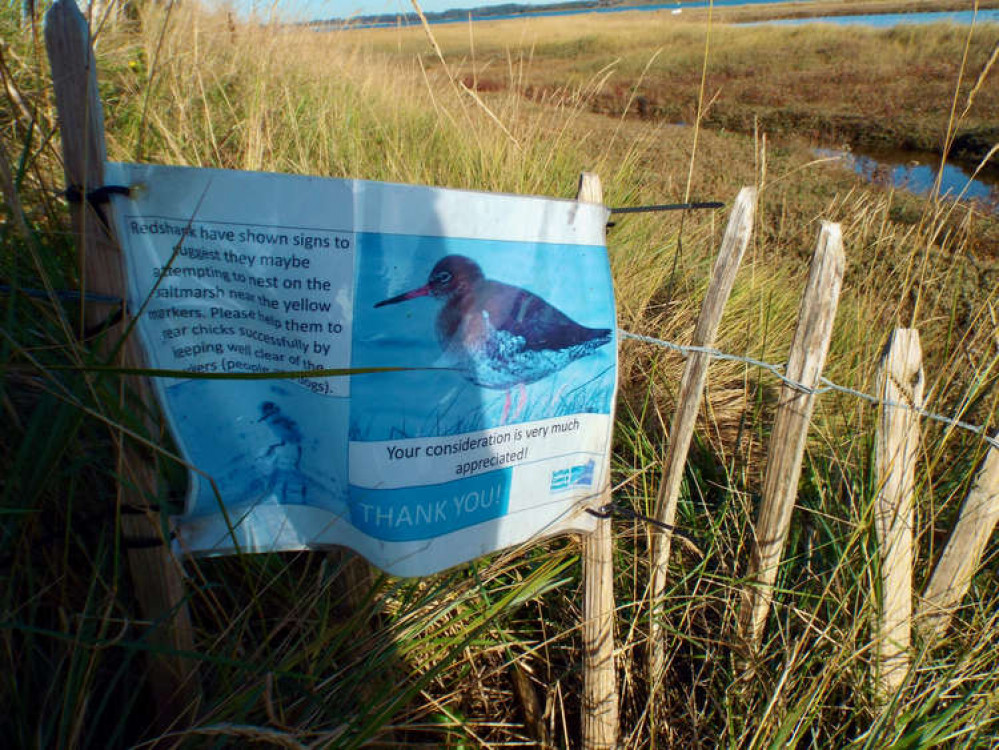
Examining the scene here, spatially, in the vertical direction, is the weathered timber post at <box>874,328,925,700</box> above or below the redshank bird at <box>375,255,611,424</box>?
below

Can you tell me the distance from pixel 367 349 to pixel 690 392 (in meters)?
0.79

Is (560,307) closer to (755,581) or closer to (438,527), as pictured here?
(438,527)

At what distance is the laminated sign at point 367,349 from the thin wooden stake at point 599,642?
0.75 ft

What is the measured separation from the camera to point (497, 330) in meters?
1.12

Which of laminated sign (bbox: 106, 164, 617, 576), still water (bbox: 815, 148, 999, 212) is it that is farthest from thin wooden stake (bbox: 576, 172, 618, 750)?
still water (bbox: 815, 148, 999, 212)

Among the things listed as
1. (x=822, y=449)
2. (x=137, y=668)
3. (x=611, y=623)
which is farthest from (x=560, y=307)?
(x=822, y=449)

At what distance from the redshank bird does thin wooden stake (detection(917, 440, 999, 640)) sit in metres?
1.04

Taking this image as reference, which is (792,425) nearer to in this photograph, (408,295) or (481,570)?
(481,570)

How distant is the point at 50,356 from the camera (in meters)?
1.17

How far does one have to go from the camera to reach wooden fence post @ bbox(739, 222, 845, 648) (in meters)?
1.26

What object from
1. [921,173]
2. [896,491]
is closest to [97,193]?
[896,491]

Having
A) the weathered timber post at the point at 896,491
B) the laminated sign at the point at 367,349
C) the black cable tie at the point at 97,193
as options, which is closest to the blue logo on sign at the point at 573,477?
the laminated sign at the point at 367,349

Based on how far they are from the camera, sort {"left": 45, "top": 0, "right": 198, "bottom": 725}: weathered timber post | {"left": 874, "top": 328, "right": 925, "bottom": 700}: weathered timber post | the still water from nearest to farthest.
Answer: {"left": 45, "top": 0, "right": 198, "bottom": 725}: weathered timber post
{"left": 874, "top": 328, "right": 925, "bottom": 700}: weathered timber post
the still water

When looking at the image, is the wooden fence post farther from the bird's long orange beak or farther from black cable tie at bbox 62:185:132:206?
black cable tie at bbox 62:185:132:206
